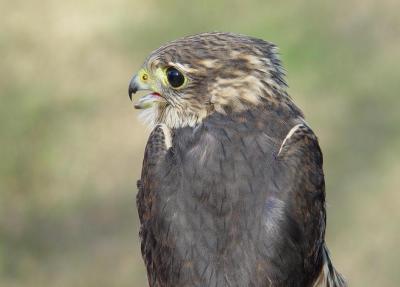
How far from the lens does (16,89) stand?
11375 millimetres

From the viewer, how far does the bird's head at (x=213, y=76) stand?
608cm

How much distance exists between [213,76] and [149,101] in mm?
404

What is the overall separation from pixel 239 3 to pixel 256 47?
21.6 feet

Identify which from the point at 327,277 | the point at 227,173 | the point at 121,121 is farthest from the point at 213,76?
the point at 121,121

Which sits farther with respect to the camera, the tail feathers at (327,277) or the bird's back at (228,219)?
the tail feathers at (327,277)

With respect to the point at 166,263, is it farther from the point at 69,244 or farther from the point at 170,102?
the point at 69,244

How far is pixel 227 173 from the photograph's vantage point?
5773mm

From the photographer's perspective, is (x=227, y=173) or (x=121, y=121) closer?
(x=227, y=173)

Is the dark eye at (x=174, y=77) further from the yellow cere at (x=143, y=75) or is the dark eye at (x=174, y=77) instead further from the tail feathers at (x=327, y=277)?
the tail feathers at (x=327, y=277)

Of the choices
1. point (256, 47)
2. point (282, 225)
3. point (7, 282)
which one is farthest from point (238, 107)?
point (7, 282)

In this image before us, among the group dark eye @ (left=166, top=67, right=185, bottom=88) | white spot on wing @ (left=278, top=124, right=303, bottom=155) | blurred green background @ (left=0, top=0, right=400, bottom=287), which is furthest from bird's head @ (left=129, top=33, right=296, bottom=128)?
blurred green background @ (left=0, top=0, right=400, bottom=287)

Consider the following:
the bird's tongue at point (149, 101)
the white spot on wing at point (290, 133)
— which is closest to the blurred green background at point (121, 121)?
the bird's tongue at point (149, 101)

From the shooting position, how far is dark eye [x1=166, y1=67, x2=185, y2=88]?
6.13 m

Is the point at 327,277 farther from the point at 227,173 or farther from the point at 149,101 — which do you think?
the point at 149,101
